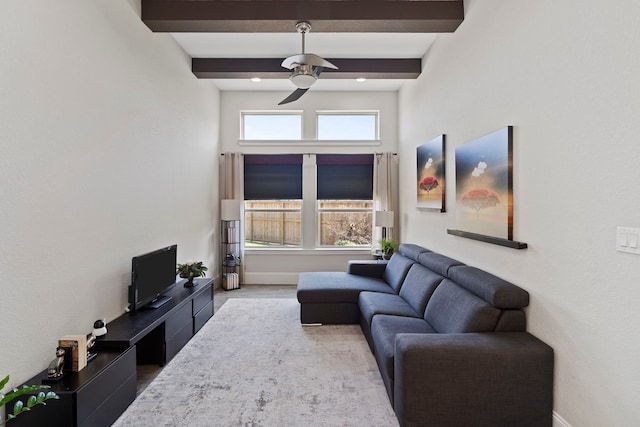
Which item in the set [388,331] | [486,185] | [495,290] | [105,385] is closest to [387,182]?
[486,185]

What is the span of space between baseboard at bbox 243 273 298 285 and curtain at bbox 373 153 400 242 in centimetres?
189

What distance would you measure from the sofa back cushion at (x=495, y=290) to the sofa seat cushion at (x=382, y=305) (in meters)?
0.69

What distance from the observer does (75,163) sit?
2359 millimetres

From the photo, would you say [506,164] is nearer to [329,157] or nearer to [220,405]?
[220,405]

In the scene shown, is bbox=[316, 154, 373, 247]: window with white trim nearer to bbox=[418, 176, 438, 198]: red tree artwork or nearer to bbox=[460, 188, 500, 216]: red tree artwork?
bbox=[418, 176, 438, 198]: red tree artwork

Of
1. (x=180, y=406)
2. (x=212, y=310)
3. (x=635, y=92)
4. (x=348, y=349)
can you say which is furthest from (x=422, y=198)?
(x=180, y=406)

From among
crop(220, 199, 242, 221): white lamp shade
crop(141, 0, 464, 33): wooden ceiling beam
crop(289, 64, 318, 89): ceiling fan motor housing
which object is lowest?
crop(220, 199, 242, 221): white lamp shade

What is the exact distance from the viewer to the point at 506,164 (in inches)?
95.5

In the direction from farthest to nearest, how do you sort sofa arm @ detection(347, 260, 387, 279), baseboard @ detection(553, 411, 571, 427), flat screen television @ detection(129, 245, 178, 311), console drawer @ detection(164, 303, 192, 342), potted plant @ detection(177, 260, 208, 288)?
1. sofa arm @ detection(347, 260, 387, 279)
2. potted plant @ detection(177, 260, 208, 288)
3. console drawer @ detection(164, 303, 192, 342)
4. flat screen television @ detection(129, 245, 178, 311)
5. baseboard @ detection(553, 411, 571, 427)

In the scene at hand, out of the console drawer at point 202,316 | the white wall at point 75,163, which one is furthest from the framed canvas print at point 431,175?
the white wall at point 75,163

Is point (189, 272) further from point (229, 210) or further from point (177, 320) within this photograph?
point (229, 210)

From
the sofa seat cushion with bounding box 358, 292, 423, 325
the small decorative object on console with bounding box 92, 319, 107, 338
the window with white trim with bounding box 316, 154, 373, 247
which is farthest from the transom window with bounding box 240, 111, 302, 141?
the small decorative object on console with bounding box 92, 319, 107, 338

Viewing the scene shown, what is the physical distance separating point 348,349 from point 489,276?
5.09 feet

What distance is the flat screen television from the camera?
287cm
